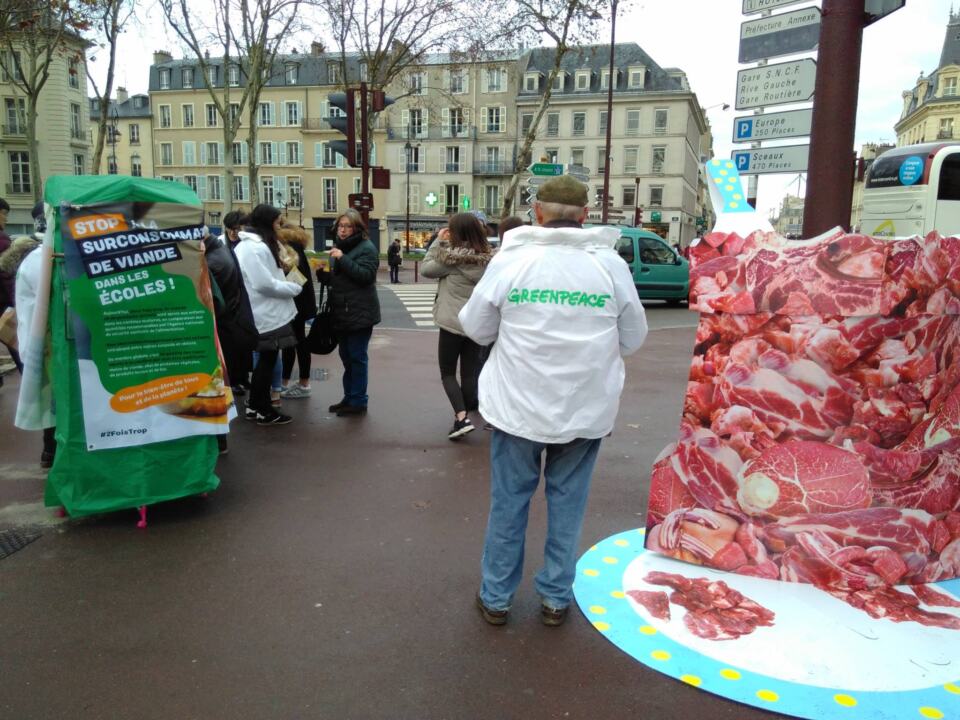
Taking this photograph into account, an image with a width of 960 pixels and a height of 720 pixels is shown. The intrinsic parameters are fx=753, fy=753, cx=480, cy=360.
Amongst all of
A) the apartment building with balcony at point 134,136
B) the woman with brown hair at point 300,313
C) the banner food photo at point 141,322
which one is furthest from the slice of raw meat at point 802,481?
the apartment building with balcony at point 134,136

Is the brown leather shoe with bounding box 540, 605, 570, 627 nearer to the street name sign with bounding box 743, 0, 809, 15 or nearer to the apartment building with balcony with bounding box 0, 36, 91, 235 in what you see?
the street name sign with bounding box 743, 0, 809, 15

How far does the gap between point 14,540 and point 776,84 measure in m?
5.20

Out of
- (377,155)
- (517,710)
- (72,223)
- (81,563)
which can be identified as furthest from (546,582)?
(377,155)

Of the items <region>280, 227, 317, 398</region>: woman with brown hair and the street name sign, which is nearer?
the street name sign

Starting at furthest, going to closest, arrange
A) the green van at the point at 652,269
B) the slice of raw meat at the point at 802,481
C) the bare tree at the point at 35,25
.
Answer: the green van at the point at 652,269, the bare tree at the point at 35,25, the slice of raw meat at the point at 802,481

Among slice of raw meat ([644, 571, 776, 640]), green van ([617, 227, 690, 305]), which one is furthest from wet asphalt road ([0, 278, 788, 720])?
green van ([617, 227, 690, 305])

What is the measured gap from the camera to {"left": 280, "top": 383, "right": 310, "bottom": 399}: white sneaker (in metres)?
Result: 7.41

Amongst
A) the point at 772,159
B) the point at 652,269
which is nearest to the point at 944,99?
the point at 652,269

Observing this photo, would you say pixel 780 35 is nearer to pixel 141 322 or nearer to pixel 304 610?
pixel 141 322

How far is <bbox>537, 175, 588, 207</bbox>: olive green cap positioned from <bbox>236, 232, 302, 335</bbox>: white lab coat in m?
3.42

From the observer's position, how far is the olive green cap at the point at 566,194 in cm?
301

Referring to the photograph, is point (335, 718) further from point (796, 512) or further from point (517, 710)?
point (796, 512)

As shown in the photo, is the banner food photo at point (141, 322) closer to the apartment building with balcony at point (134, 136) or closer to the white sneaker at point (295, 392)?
the white sneaker at point (295, 392)

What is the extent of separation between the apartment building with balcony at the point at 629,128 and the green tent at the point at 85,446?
172 feet
